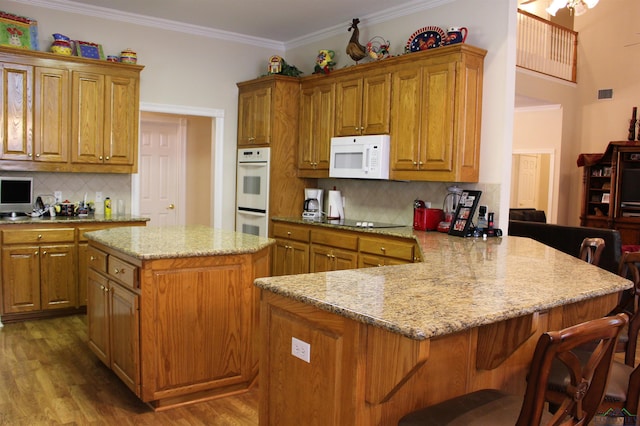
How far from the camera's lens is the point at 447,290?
1857 mm

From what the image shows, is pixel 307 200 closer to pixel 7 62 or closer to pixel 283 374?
pixel 7 62

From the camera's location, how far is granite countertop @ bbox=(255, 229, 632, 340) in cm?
149

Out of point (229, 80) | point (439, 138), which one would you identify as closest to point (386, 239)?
point (439, 138)

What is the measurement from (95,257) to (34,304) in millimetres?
1655

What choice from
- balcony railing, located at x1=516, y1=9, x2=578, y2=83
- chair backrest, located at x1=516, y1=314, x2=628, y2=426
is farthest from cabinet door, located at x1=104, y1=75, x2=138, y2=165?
balcony railing, located at x1=516, y1=9, x2=578, y2=83

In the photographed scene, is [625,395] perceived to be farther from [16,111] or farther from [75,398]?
[16,111]

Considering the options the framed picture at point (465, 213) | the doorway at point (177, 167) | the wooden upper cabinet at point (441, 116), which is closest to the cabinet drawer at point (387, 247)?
the framed picture at point (465, 213)

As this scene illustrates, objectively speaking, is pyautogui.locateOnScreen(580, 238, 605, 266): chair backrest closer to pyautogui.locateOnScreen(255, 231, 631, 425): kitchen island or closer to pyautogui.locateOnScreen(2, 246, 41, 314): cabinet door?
pyautogui.locateOnScreen(255, 231, 631, 425): kitchen island

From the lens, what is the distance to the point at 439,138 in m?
4.35

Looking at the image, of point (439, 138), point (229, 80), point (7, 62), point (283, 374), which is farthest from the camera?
point (229, 80)

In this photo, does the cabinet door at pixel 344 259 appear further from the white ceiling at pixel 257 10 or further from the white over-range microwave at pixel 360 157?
the white ceiling at pixel 257 10

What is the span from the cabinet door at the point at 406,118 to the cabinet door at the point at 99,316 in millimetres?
2602

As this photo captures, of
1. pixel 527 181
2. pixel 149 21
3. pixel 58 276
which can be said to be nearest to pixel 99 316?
pixel 58 276

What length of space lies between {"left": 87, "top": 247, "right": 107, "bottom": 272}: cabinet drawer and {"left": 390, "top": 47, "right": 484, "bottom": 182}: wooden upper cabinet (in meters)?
2.54
